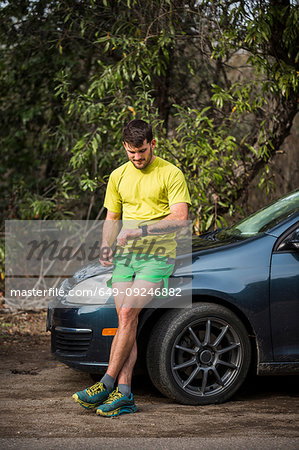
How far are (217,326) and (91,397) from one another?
1046 millimetres

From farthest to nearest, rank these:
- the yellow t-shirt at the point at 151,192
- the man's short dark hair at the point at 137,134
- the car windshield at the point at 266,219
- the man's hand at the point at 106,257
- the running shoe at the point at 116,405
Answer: the car windshield at the point at 266,219 < the man's hand at the point at 106,257 < the yellow t-shirt at the point at 151,192 < the man's short dark hair at the point at 137,134 < the running shoe at the point at 116,405

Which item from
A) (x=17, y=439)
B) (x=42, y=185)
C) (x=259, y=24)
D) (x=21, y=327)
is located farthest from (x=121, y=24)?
(x=17, y=439)

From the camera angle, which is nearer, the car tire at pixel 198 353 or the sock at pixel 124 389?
the sock at pixel 124 389

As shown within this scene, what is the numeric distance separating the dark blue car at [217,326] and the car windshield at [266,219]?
341 mm

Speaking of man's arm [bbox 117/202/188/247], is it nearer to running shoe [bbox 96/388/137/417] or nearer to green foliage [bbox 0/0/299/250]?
running shoe [bbox 96/388/137/417]

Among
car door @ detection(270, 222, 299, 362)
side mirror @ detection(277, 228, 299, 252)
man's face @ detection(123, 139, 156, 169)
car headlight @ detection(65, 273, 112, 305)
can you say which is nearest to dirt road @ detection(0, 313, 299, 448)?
car door @ detection(270, 222, 299, 362)

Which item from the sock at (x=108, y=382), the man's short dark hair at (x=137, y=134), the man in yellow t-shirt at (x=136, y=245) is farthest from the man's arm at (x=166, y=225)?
the sock at (x=108, y=382)

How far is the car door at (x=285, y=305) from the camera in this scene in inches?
179

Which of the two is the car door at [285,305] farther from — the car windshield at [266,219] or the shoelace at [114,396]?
the shoelace at [114,396]

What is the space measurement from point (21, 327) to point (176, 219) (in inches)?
153

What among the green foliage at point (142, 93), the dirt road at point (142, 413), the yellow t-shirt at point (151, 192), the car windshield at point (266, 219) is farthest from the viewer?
the green foliage at point (142, 93)

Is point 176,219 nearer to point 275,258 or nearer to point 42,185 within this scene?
point 275,258

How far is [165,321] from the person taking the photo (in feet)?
15.0

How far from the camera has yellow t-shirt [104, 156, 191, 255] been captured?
15.1ft
